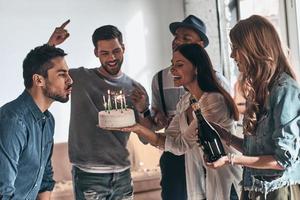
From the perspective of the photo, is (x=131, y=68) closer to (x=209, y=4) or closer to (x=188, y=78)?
(x=209, y=4)

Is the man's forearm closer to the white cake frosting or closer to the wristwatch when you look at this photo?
the white cake frosting

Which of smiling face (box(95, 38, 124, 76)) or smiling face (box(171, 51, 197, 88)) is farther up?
smiling face (box(95, 38, 124, 76))

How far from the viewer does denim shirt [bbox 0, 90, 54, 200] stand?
1.63m

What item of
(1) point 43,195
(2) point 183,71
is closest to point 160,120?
(2) point 183,71

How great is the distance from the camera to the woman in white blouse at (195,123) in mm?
1882

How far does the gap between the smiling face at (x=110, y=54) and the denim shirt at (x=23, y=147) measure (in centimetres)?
42

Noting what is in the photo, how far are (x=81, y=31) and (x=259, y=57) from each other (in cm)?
243

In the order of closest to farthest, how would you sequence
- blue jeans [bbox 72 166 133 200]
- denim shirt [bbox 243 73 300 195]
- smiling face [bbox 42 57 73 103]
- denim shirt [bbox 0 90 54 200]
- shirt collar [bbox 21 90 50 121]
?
denim shirt [bbox 243 73 300 195]
denim shirt [bbox 0 90 54 200]
shirt collar [bbox 21 90 50 121]
smiling face [bbox 42 57 73 103]
blue jeans [bbox 72 166 133 200]

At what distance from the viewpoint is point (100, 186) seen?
6.91 feet

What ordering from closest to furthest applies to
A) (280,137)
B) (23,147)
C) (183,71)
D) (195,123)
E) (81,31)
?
(280,137) → (23,147) → (195,123) → (183,71) → (81,31)

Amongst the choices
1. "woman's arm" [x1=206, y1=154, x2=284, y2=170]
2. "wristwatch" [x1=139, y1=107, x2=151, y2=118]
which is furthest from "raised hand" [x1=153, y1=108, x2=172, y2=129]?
"woman's arm" [x1=206, y1=154, x2=284, y2=170]

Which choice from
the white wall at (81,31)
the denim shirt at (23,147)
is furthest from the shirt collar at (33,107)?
the white wall at (81,31)

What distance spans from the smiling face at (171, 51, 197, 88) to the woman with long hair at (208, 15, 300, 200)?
371 mm

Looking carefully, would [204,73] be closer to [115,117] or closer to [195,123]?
[195,123]
